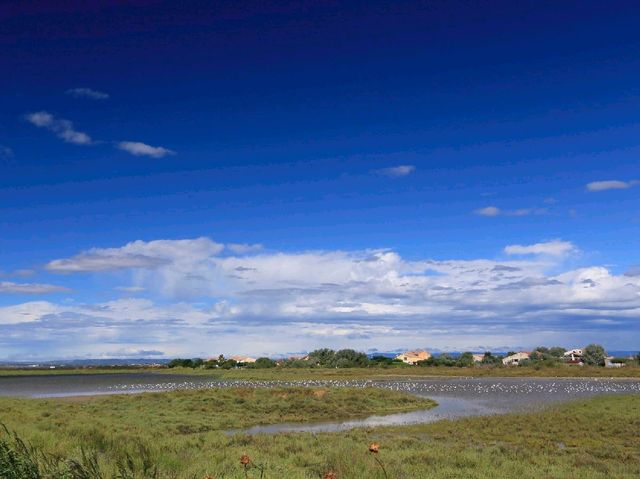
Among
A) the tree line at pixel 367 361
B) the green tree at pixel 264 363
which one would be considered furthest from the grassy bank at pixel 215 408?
the green tree at pixel 264 363

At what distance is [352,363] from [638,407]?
106 m

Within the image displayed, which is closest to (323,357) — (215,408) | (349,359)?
(349,359)

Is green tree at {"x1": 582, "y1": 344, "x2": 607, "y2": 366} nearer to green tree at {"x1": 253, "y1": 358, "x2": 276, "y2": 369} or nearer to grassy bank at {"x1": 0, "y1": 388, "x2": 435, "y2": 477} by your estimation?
green tree at {"x1": 253, "y1": 358, "x2": 276, "y2": 369}

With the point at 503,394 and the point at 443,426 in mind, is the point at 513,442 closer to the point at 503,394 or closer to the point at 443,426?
the point at 443,426

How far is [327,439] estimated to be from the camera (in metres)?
23.8

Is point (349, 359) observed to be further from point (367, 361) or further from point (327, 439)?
point (327, 439)

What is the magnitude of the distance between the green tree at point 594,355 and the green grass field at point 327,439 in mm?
97984

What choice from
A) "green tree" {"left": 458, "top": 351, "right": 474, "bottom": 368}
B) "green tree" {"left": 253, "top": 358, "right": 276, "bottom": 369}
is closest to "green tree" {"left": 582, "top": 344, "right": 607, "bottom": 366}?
"green tree" {"left": 458, "top": 351, "right": 474, "bottom": 368}

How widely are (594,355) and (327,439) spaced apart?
129 metres

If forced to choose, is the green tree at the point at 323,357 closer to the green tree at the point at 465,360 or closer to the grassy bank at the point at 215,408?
the green tree at the point at 465,360

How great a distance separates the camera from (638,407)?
37.4m

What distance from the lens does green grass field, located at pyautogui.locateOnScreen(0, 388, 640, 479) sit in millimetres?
14734

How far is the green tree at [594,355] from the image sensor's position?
134125mm

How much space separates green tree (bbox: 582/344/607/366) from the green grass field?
98.0m
